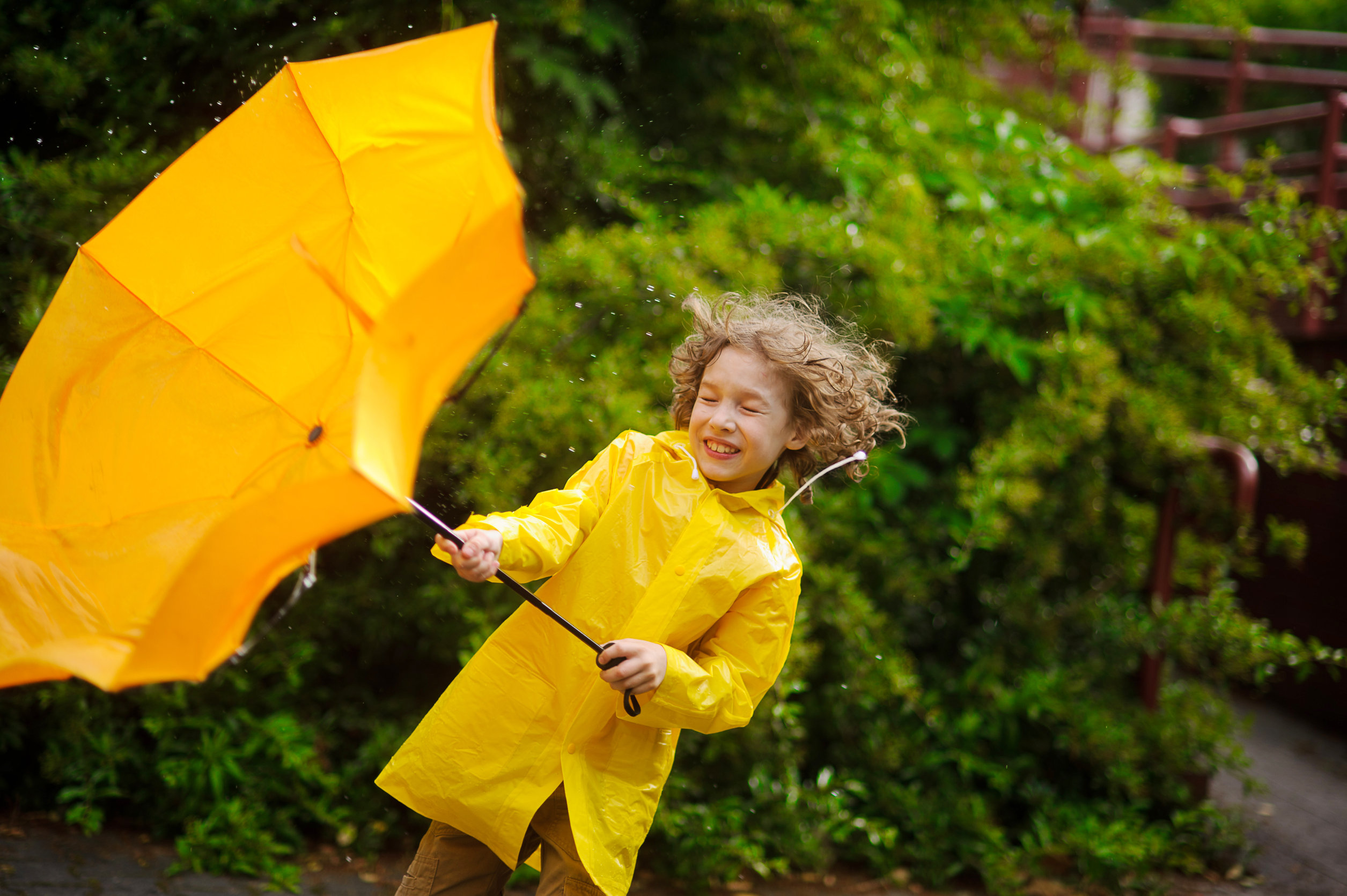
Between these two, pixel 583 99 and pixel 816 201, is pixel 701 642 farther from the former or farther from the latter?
pixel 816 201

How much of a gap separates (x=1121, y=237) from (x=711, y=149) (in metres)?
1.96

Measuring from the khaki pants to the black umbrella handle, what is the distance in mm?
338

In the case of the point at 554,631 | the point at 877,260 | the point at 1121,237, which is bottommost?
the point at 554,631

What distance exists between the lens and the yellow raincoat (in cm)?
192

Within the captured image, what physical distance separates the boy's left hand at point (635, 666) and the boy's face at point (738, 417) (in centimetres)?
42

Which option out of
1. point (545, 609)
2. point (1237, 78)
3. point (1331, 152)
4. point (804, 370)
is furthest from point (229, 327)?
point (1237, 78)

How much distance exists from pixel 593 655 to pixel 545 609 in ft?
0.96

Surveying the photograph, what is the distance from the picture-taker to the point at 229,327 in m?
1.79

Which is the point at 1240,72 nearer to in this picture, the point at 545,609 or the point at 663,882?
the point at 663,882

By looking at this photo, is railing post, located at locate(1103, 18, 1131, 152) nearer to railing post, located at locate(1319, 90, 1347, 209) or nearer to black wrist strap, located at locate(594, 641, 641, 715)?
railing post, located at locate(1319, 90, 1347, 209)

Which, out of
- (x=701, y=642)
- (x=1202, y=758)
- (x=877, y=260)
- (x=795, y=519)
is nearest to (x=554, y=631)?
(x=701, y=642)

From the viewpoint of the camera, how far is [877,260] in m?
3.96

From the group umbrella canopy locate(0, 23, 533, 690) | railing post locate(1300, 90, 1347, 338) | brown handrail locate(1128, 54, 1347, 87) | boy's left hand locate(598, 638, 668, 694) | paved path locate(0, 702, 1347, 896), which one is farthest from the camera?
brown handrail locate(1128, 54, 1347, 87)

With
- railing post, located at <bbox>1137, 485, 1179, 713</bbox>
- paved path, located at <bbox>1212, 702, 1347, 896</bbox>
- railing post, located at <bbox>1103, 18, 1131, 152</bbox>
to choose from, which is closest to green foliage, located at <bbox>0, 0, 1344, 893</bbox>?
railing post, located at <bbox>1137, 485, 1179, 713</bbox>
